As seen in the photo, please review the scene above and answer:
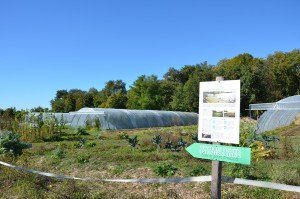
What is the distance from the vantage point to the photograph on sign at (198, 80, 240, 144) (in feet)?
13.1

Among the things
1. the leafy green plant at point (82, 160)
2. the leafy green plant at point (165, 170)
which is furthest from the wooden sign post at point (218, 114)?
the leafy green plant at point (82, 160)

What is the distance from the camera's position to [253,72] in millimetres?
44281

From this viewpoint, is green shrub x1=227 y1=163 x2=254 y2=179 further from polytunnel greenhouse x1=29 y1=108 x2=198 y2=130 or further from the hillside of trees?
the hillside of trees

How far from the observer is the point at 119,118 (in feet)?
101

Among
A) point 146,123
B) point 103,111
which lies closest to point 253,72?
point 146,123

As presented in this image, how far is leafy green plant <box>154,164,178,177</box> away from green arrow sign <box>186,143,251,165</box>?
279 cm

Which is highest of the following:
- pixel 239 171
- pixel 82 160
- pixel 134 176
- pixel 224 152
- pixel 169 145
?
pixel 224 152

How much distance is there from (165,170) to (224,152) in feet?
10.7

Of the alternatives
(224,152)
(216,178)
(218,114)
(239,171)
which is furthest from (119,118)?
(224,152)

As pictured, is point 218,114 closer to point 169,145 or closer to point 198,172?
point 198,172

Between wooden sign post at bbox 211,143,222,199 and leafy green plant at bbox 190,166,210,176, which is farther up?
wooden sign post at bbox 211,143,222,199

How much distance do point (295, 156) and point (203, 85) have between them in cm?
612

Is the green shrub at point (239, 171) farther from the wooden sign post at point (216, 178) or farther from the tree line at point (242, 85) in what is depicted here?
the tree line at point (242, 85)

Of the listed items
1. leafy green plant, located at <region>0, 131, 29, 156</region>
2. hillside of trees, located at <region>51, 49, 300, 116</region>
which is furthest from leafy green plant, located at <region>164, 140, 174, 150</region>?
hillside of trees, located at <region>51, 49, 300, 116</region>
